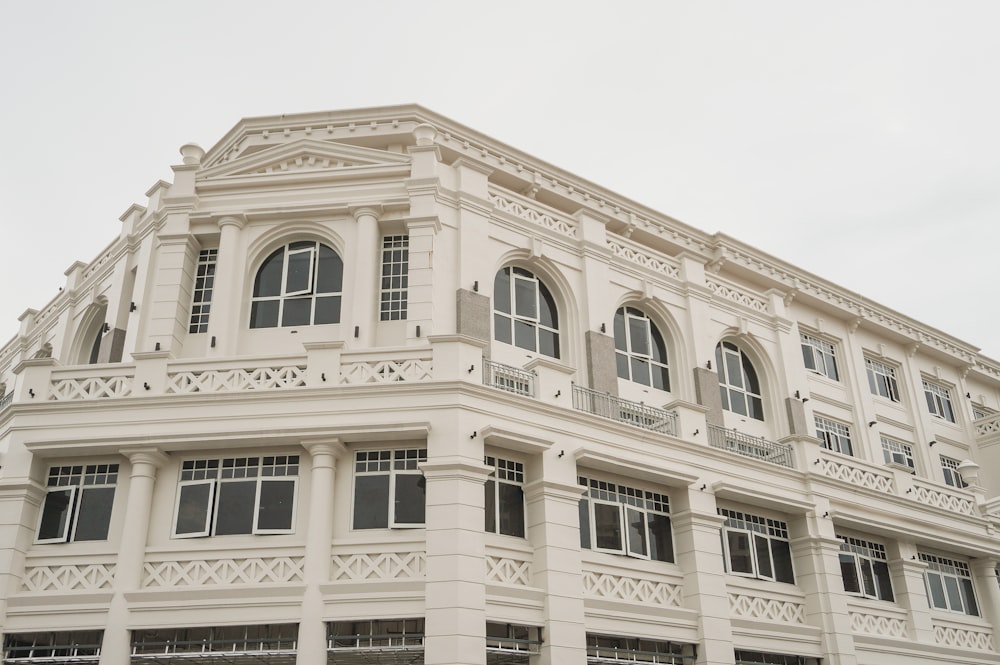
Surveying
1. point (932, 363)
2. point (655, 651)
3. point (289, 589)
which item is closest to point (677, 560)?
point (655, 651)

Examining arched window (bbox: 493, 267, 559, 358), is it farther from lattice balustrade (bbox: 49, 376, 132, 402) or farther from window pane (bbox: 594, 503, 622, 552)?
lattice balustrade (bbox: 49, 376, 132, 402)

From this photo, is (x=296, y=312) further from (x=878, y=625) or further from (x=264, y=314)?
(x=878, y=625)

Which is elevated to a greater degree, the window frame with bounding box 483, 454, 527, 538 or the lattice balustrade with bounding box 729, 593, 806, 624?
the window frame with bounding box 483, 454, 527, 538

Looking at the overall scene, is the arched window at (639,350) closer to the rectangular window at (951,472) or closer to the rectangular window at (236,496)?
the rectangular window at (236,496)

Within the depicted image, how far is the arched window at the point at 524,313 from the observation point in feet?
71.5

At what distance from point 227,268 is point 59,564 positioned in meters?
6.97

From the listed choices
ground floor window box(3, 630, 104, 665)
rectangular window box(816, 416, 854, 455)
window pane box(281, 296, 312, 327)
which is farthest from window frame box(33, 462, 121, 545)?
rectangular window box(816, 416, 854, 455)

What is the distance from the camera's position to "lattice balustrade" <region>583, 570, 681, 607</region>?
18719 mm

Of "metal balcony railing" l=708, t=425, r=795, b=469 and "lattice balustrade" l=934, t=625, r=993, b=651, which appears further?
"lattice balustrade" l=934, t=625, r=993, b=651

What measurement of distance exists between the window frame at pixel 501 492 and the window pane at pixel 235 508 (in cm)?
449

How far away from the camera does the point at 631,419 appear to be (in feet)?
72.1

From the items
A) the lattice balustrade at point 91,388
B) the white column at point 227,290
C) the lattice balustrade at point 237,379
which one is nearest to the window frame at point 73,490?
the lattice balustrade at point 91,388

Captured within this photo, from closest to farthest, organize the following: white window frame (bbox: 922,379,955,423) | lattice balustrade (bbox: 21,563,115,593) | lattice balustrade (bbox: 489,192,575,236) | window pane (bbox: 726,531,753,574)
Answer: lattice balustrade (bbox: 21,563,115,593)
window pane (bbox: 726,531,753,574)
lattice balustrade (bbox: 489,192,575,236)
white window frame (bbox: 922,379,955,423)

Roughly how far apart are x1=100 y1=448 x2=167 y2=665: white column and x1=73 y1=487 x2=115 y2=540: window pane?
1.76ft
